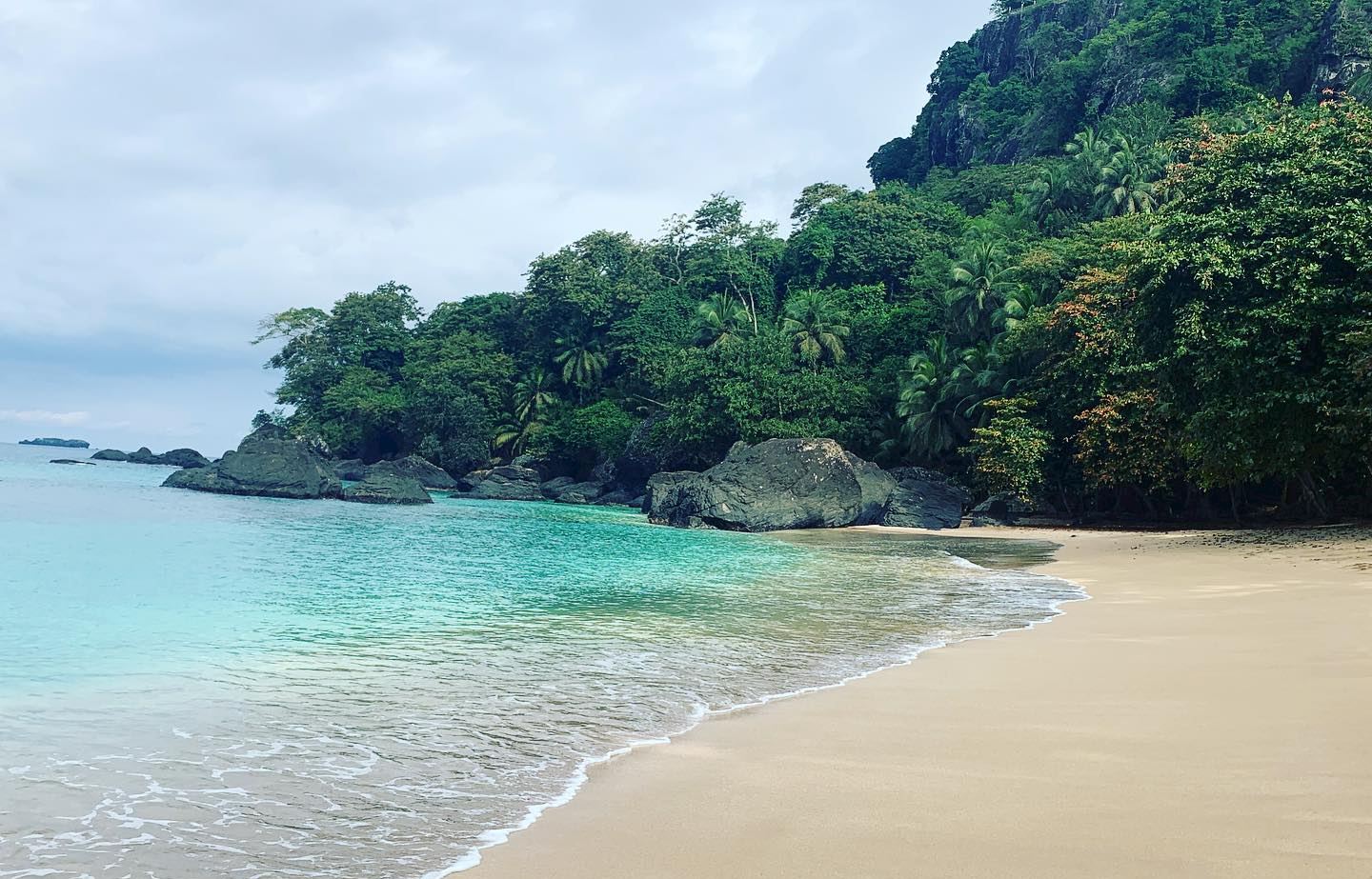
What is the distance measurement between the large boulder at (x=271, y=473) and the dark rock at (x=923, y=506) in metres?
23.5

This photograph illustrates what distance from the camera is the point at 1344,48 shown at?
4028 cm

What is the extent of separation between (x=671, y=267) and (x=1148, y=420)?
36886 millimetres

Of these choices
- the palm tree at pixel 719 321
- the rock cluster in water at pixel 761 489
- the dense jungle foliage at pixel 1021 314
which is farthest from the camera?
the palm tree at pixel 719 321

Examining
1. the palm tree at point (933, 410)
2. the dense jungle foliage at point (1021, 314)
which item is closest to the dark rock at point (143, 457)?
the dense jungle foliage at point (1021, 314)

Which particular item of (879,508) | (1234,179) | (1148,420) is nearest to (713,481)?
(879,508)

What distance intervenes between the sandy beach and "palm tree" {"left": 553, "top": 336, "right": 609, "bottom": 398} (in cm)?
4732

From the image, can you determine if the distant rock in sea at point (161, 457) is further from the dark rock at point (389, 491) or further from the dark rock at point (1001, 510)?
the dark rock at point (1001, 510)

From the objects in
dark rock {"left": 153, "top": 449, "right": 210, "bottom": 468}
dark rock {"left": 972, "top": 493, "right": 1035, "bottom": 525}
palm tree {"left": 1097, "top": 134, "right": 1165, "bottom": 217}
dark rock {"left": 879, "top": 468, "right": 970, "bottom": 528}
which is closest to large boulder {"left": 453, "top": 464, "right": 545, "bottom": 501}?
dark rock {"left": 879, "top": 468, "right": 970, "bottom": 528}

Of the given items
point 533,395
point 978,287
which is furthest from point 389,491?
point 978,287

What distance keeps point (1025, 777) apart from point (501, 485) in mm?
46685

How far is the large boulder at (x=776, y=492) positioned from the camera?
29484 millimetres

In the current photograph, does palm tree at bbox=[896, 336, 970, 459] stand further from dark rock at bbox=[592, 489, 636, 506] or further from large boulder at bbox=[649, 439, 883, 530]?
dark rock at bbox=[592, 489, 636, 506]

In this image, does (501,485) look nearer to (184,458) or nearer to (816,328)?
(816,328)

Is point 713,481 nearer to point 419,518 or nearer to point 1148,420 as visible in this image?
point 419,518
